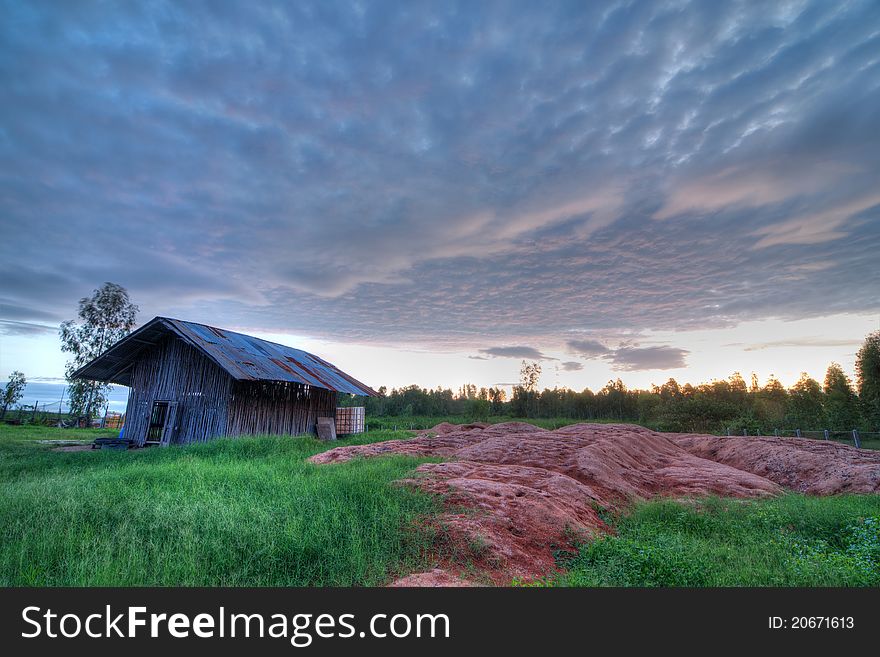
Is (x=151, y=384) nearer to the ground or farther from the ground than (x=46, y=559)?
farther from the ground

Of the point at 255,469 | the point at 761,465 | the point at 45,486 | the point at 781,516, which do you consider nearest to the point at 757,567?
the point at 781,516

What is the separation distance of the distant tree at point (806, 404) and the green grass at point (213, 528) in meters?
47.9

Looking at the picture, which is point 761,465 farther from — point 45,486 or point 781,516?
point 45,486

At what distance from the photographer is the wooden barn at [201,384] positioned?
1758 cm

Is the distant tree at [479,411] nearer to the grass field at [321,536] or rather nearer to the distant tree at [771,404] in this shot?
the distant tree at [771,404]

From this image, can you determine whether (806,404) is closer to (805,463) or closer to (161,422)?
(805,463)

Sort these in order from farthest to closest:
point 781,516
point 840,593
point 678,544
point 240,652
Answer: point 781,516 → point 678,544 → point 840,593 → point 240,652

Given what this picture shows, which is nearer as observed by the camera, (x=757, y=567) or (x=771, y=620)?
(x=771, y=620)

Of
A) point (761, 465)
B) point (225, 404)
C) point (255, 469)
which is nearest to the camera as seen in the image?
point (255, 469)

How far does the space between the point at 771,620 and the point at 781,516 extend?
5320 mm

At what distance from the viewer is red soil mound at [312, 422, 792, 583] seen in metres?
5.37

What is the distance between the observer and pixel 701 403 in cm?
4428

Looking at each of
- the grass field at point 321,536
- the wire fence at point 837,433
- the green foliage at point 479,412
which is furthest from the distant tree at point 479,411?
the grass field at point 321,536

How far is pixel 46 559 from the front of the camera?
4754 mm
